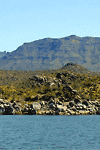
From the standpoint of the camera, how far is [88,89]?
165 metres

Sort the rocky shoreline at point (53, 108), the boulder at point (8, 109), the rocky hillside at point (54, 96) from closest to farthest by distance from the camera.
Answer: the rocky shoreline at point (53, 108) → the rocky hillside at point (54, 96) → the boulder at point (8, 109)

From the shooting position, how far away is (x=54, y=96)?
150875 millimetres

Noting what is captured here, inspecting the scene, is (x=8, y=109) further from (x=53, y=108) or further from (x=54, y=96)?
(x=54, y=96)

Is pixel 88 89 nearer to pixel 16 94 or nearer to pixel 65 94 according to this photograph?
pixel 65 94

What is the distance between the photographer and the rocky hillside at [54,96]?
136 metres

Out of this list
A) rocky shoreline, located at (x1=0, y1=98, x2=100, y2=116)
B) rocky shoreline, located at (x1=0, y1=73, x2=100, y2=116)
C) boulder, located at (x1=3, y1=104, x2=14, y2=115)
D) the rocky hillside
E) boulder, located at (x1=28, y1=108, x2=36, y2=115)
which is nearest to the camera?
boulder, located at (x1=28, y1=108, x2=36, y2=115)

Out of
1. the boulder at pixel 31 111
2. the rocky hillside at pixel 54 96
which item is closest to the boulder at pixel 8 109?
the rocky hillside at pixel 54 96

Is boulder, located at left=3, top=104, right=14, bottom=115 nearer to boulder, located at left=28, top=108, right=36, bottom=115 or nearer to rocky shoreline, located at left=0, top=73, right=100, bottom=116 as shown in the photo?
rocky shoreline, located at left=0, top=73, right=100, bottom=116

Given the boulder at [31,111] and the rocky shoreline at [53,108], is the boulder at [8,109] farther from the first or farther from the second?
the boulder at [31,111]

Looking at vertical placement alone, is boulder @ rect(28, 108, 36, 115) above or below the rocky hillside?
below

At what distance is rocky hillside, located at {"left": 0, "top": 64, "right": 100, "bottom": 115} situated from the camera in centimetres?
13650

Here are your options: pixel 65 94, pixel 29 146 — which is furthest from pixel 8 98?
pixel 29 146

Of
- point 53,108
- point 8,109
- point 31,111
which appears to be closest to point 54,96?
point 53,108

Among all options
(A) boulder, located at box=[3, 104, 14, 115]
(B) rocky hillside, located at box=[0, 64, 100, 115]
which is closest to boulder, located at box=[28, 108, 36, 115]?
(B) rocky hillside, located at box=[0, 64, 100, 115]
